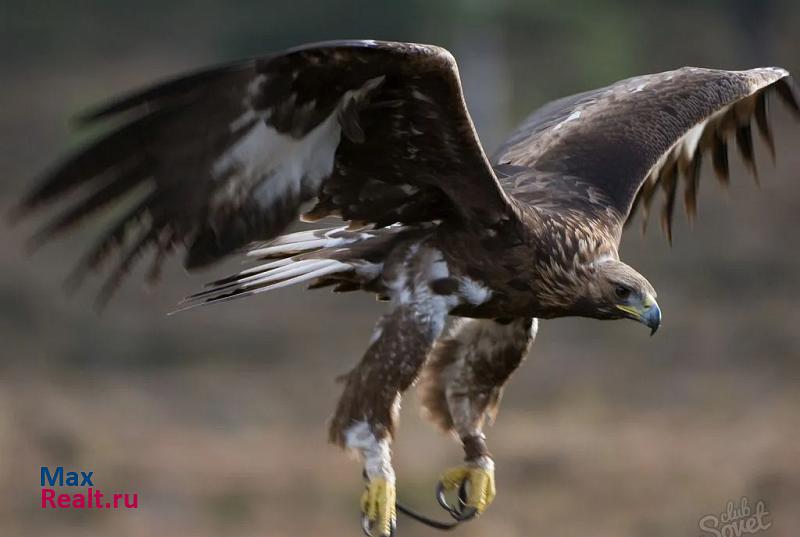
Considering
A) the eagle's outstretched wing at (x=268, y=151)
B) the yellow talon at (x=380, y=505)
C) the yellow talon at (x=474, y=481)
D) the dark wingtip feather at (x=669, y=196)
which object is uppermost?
the eagle's outstretched wing at (x=268, y=151)

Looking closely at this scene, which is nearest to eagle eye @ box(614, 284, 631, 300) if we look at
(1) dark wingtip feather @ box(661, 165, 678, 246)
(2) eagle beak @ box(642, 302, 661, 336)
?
(2) eagle beak @ box(642, 302, 661, 336)

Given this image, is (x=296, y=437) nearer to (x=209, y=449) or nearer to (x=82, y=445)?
(x=209, y=449)

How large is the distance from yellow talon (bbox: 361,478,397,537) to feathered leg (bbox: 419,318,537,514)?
2.35 feet

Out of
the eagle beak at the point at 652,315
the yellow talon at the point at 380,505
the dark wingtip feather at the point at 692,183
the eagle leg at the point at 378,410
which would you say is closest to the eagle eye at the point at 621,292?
the eagle beak at the point at 652,315

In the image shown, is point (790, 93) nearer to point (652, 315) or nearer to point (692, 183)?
point (692, 183)

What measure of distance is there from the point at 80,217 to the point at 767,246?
62.4ft

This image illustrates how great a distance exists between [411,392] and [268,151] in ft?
6.12

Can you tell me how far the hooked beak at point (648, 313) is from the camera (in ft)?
21.6

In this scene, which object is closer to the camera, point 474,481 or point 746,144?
point 474,481

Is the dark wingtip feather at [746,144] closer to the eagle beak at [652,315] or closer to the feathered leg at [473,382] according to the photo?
the feathered leg at [473,382]

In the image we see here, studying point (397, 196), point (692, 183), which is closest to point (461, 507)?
point (397, 196)

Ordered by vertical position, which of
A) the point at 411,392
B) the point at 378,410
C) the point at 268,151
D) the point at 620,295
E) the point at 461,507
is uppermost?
the point at 268,151

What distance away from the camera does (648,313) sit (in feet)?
21.6
